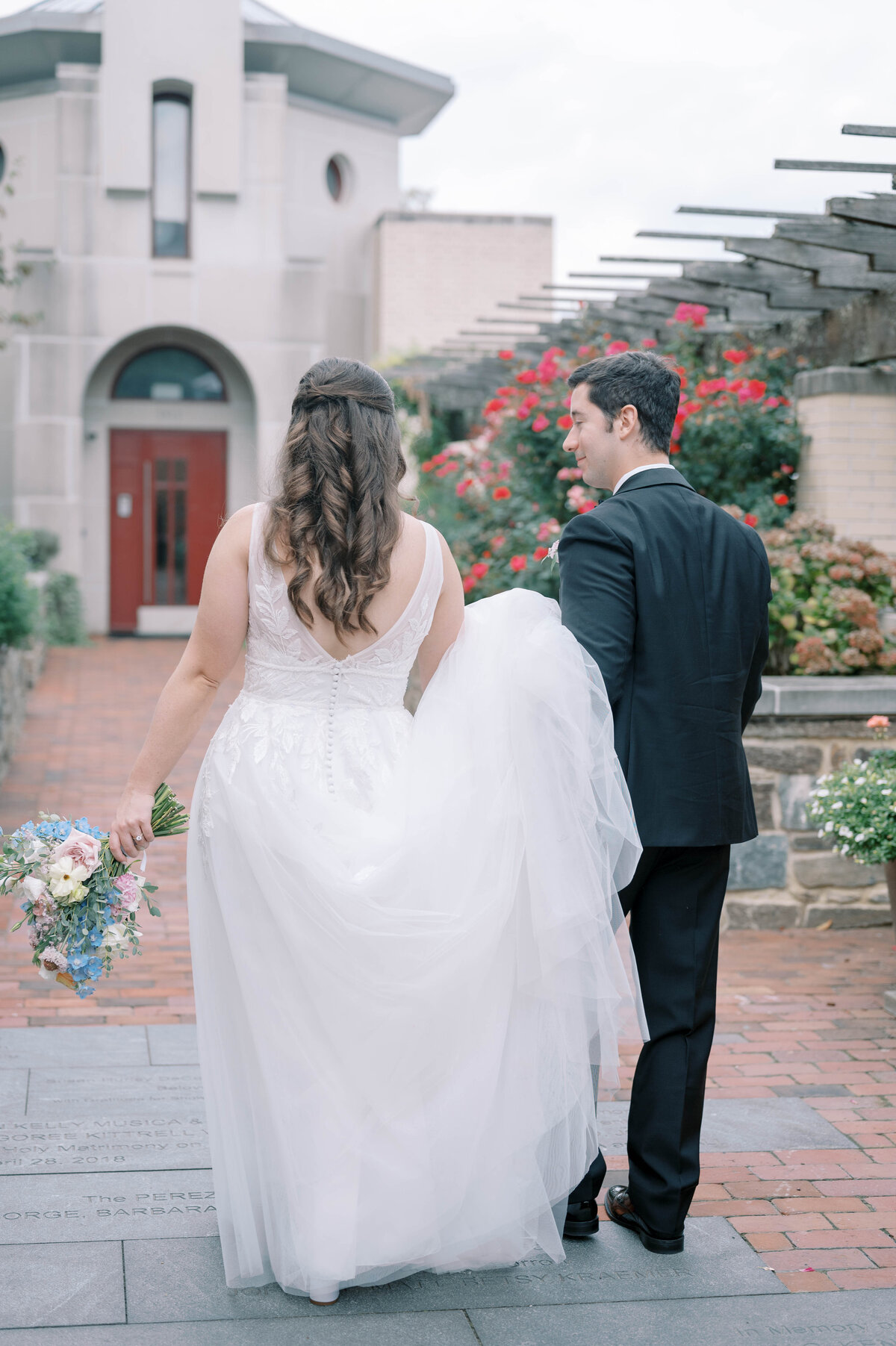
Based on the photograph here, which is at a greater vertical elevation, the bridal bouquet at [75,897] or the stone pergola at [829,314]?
the stone pergola at [829,314]

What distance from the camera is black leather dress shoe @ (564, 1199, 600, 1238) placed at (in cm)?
315

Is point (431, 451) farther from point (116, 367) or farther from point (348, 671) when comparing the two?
point (348, 671)

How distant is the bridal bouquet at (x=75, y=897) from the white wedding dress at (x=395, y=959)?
163mm

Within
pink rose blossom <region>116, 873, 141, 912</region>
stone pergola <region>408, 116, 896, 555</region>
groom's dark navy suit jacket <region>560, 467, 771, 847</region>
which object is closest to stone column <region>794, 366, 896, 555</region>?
stone pergola <region>408, 116, 896, 555</region>

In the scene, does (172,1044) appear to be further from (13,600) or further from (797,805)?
(13,600)

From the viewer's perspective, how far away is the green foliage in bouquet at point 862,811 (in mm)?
5004

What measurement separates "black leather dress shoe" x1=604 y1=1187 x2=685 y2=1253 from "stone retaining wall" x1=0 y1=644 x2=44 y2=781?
6159 mm

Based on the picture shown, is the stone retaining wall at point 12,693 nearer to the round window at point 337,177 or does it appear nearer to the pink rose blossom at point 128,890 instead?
the pink rose blossom at point 128,890

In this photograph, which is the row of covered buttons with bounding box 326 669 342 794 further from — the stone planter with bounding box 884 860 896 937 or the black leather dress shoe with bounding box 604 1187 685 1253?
the stone planter with bounding box 884 860 896 937

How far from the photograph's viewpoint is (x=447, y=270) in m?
17.6

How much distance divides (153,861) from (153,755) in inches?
176

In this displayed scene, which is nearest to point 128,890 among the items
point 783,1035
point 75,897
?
point 75,897

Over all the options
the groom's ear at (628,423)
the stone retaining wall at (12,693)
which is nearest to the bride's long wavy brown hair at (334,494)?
the groom's ear at (628,423)

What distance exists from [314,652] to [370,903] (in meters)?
0.53
